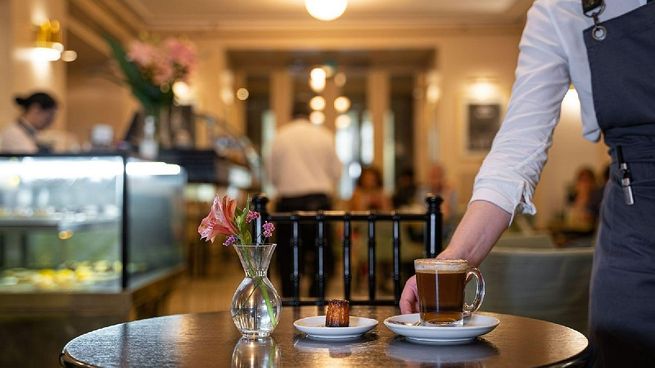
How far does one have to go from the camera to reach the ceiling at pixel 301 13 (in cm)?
1071

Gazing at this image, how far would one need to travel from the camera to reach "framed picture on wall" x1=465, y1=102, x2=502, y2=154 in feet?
39.3

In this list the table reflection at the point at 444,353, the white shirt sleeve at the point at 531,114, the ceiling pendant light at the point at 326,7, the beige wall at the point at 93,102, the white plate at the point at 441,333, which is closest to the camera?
the table reflection at the point at 444,353

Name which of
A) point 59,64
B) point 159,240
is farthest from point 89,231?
point 59,64

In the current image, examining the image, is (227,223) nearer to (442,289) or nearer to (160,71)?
(442,289)

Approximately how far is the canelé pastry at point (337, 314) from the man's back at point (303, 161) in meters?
5.38

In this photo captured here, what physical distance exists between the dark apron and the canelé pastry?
0.48m

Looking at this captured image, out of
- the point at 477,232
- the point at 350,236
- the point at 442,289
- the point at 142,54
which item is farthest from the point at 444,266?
the point at 142,54

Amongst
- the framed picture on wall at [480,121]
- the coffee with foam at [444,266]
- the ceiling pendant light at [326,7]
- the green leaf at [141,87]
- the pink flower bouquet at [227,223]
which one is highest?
the ceiling pendant light at [326,7]

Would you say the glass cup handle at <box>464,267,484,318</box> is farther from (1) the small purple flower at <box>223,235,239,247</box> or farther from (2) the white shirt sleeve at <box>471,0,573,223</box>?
(1) the small purple flower at <box>223,235,239,247</box>

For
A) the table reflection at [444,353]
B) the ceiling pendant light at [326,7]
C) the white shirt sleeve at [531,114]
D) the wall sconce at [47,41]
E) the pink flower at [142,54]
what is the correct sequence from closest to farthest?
the table reflection at [444,353], the white shirt sleeve at [531,114], the pink flower at [142,54], the wall sconce at [47,41], the ceiling pendant light at [326,7]

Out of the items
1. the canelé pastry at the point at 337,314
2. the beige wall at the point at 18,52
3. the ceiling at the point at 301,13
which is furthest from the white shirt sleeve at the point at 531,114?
the ceiling at the point at 301,13

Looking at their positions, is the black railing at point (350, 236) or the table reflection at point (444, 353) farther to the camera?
the black railing at point (350, 236)

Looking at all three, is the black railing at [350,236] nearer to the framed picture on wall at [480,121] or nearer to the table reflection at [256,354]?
the table reflection at [256,354]

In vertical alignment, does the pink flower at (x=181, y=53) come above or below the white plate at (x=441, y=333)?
above
